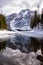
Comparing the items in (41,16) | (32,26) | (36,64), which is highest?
(36,64)

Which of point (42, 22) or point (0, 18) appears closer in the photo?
point (0, 18)

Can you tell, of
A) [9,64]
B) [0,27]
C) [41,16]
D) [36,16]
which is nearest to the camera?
[9,64]

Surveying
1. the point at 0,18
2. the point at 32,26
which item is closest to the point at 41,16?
the point at 32,26

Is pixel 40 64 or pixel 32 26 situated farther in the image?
pixel 32 26

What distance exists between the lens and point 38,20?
357ft

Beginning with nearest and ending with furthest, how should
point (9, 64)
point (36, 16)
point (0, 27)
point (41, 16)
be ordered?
point (9, 64)
point (0, 27)
point (41, 16)
point (36, 16)

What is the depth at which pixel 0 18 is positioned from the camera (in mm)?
91500

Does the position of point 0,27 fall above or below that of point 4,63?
below

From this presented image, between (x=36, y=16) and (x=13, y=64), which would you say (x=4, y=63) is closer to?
(x=13, y=64)

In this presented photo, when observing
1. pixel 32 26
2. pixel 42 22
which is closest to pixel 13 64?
pixel 42 22

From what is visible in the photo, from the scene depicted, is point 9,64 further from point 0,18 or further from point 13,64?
point 0,18

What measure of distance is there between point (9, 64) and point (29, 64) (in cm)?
120

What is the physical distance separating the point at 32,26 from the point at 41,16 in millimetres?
11525

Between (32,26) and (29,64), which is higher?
(29,64)
